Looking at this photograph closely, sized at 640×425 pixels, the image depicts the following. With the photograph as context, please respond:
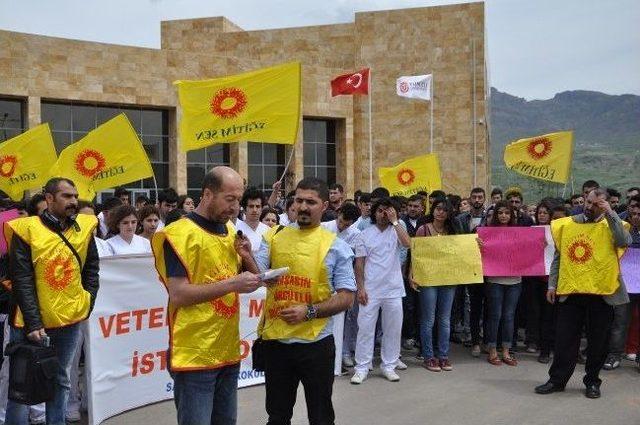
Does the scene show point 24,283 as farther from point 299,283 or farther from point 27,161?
point 27,161

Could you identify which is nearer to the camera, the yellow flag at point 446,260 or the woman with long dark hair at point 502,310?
the yellow flag at point 446,260

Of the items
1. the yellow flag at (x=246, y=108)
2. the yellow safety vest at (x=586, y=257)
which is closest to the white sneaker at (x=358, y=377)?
the yellow safety vest at (x=586, y=257)

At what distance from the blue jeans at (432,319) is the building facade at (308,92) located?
19.5m

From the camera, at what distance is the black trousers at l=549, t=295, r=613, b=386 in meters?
6.39

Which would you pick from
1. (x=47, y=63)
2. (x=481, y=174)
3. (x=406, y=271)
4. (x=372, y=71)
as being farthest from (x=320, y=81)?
(x=406, y=271)

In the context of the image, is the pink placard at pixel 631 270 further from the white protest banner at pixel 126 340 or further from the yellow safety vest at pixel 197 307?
the yellow safety vest at pixel 197 307

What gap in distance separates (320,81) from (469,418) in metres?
24.2

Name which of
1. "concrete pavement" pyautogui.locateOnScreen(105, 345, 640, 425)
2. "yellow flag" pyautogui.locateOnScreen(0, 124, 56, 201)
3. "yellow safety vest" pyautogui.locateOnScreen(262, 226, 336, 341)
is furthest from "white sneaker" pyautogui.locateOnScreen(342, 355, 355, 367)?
"yellow flag" pyautogui.locateOnScreen(0, 124, 56, 201)

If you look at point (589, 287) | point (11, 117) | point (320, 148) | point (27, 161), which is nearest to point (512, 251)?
point (589, 287)

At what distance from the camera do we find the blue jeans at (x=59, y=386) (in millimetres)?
4609

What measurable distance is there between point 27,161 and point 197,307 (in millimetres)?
8432

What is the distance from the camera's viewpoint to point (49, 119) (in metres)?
23.9

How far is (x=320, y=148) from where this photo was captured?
99.1 feet

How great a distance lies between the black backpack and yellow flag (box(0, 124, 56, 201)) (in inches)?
273
